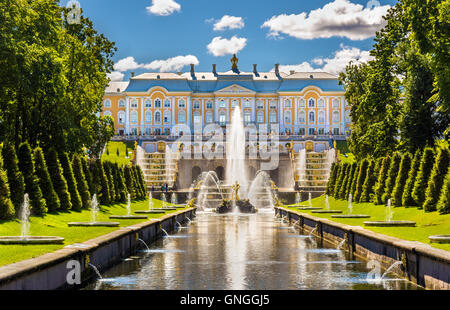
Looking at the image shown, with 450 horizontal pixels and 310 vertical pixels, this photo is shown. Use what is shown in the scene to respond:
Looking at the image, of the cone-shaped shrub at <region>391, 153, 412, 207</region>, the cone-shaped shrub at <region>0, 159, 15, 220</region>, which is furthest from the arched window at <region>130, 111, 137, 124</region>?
the cone-shaped shrub at <region>0, 159, 15, 220</region>

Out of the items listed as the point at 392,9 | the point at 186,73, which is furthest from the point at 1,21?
the point at 186,73

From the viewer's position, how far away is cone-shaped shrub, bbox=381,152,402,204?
27.3 metres

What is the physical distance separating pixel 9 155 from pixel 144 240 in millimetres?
5252

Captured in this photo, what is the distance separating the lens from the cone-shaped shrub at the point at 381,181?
2836 cm

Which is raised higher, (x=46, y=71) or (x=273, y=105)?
(x=273, y=105)

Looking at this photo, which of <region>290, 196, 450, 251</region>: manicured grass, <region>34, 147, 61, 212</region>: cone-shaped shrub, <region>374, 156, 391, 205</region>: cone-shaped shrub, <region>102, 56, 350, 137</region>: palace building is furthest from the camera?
<region>102, 56, 350, 137</region>: palace building

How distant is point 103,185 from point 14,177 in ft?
38.1

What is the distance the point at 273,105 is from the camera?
111500 mm

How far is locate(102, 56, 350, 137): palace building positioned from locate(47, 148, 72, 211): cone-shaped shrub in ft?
275

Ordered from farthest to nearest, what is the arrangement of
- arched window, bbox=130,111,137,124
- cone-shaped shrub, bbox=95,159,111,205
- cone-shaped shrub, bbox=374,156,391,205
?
arched window, bbox=130,111,137,124, cone-shaped shrub, bbox=95,159,111,205, cone-shaped shrub, bbox=374,156,391,205

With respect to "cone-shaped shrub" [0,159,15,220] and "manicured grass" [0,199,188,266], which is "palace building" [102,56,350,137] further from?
"cone-shaped shrub" [0,159,15,220]

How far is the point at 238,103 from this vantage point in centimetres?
11050

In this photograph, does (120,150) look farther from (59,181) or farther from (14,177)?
(14,177)

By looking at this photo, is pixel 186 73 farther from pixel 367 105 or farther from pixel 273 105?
pixel 367 105
